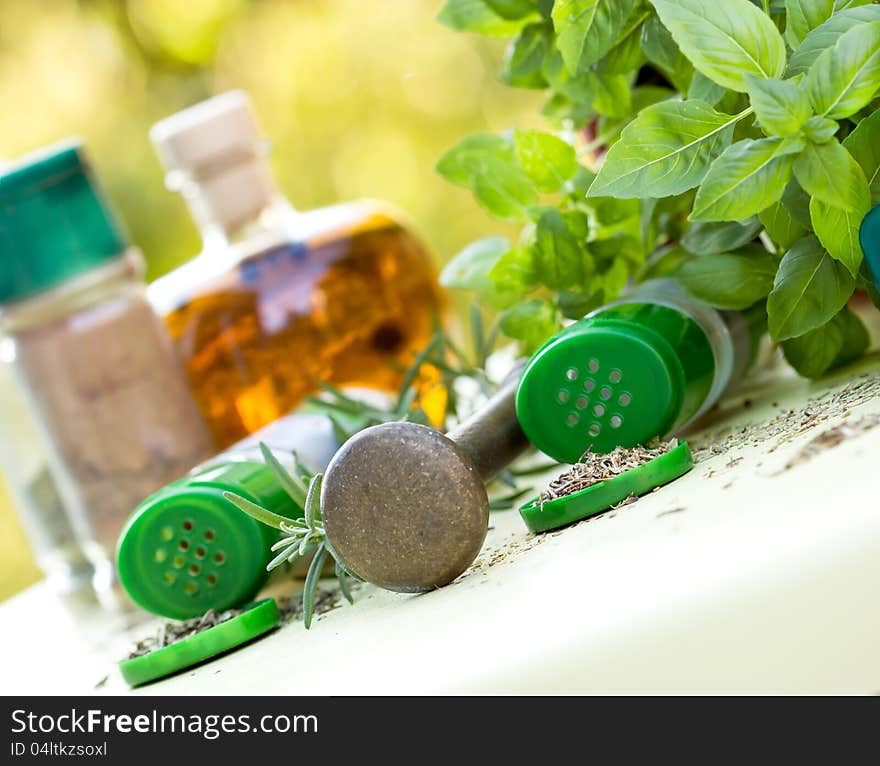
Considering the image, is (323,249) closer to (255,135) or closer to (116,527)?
(255,135)

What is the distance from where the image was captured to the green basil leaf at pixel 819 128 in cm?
32

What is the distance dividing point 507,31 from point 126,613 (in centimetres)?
37

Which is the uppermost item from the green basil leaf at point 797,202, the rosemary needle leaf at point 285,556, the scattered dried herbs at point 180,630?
the green basil leaf at point 797,202

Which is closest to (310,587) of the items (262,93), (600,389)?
(600,389)

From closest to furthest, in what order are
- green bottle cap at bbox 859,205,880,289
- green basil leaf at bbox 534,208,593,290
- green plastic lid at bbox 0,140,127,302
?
green bottle cap at bbox 859,205,880,289, green basil leaf at bbox 534,208,593,290, green plastic lid at bbox 0,140,127,302

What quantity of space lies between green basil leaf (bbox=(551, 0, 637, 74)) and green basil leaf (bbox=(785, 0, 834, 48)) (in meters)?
0.06

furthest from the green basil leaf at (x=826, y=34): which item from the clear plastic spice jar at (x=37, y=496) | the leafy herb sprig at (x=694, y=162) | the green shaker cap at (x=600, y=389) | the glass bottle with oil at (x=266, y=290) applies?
the clear plastic spice jar at (x=37, y=496)

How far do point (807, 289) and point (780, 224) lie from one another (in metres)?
0.02

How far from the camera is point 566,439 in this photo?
0.41 meters

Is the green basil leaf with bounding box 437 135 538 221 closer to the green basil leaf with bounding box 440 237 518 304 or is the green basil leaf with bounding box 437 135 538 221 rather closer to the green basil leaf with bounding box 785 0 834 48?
the green basil leaf with bounding box 440 237 518 304

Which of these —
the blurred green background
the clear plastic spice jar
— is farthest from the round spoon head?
the blurred green background

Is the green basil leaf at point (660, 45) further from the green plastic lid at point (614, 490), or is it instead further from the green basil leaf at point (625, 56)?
the green plastic lid at point (614, 490)

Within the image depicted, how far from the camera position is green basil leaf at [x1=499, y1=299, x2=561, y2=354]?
489mm

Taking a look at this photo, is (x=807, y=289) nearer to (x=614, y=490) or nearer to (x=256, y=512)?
(x=614, y=490)
